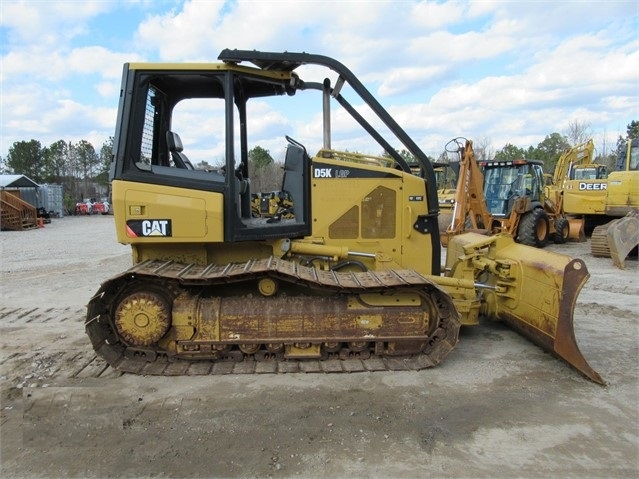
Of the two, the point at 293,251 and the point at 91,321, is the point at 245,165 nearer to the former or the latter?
the point at 293,251

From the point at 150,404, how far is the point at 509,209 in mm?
13191

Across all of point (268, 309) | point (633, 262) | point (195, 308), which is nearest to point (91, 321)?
point (195, 308)

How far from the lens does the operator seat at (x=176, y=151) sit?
4.89m

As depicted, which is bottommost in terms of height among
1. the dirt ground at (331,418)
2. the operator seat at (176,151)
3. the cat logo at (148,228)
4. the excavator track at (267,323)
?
the dirt ground at (331,418)

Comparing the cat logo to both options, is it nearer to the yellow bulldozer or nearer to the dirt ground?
the yellow bulldozer

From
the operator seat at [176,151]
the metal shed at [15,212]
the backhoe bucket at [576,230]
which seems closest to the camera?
the operator seat at [176,151]

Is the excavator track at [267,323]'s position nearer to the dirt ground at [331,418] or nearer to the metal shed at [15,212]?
the dirt ground at [331,418]

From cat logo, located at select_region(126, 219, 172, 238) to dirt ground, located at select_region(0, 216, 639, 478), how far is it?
1315mm

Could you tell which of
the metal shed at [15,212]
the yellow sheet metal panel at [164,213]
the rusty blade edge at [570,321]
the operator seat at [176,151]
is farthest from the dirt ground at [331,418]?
the metal shed at [15,212]

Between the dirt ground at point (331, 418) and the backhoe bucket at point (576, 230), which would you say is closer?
the dirt ground at point (331, 418)

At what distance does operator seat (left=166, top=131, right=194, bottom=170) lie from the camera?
4887 mm

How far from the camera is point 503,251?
557cm

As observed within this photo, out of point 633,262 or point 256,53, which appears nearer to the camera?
point 256,53

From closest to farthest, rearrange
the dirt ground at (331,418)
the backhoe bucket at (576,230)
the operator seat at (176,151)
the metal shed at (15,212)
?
the dirt ground at (331,418) → the operator seat at (176,151) → the backhoe bucket at (576,230) → the metal shed at (15,212)
